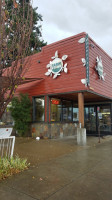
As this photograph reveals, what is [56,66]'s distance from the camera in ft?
31.8

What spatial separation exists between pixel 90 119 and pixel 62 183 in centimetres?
976

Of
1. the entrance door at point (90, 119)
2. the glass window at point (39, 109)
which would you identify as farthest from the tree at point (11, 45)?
the entrance door at point (90, 119)

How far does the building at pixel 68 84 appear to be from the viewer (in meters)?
8.59

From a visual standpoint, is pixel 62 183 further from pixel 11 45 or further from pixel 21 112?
pixel 21 112

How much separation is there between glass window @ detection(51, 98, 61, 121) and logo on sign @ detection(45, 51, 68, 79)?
1.79m

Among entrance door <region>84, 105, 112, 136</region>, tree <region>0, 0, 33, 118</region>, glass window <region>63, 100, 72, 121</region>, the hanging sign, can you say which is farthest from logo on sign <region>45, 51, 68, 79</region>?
tree <region>0, 0, 33, 118</region>

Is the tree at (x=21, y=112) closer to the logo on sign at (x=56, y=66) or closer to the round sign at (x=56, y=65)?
the logo on sign at (x=56, y=66)

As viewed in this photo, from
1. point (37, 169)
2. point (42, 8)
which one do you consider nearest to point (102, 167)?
point (37, 169)

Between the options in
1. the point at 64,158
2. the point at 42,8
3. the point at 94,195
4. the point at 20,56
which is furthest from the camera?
the point at 64,158

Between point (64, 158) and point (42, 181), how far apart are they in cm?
204

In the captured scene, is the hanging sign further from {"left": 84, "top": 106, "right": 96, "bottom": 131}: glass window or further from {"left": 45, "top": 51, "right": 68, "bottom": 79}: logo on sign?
{"left": 84, "top": 106, "right": 96, "bottom": 131}: glass window

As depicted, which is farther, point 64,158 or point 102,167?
point 64,158

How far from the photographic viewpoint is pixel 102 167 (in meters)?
4.38

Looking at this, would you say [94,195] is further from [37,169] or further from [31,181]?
[37,169]
